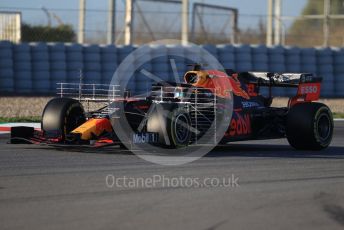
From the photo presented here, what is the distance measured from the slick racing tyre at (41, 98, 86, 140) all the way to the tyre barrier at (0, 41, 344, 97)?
1167 centimetres

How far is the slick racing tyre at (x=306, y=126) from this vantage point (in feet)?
41.7

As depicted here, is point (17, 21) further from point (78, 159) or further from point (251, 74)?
point (78, 159)

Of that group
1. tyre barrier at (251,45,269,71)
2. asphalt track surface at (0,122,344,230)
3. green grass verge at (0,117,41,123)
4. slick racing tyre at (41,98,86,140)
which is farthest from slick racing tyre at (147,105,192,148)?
tyre barrier at (251,45,269,71)

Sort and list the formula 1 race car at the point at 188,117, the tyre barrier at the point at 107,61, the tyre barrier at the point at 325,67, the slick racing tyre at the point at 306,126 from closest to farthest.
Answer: the formula 1 race car at the point at 188,117
the slick racing tyre at the point at 306,126
the tyre barrier at the point at 107,61
the tyre barrier at the point at 325,67

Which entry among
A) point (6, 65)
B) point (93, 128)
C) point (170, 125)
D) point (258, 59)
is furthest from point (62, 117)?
point (258, 59)

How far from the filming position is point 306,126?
12680 mm

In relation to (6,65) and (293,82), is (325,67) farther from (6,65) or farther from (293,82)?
(293,82)

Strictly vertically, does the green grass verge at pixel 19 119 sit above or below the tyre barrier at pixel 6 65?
below

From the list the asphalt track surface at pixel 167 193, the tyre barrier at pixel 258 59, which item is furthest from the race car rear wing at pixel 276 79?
the tyre barrier at pixel 258 59

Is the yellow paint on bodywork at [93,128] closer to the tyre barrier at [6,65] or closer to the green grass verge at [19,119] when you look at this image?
the green grass verge at [19,119]

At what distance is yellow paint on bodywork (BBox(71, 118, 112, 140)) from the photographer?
11703 millimetres

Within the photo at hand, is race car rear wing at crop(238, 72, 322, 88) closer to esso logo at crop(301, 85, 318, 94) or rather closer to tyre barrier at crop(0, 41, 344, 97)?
esso logo at crop(301, 85, 318, 94)

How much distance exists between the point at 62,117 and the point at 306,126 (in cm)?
372

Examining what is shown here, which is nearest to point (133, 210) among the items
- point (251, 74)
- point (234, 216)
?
point (234, 216)
